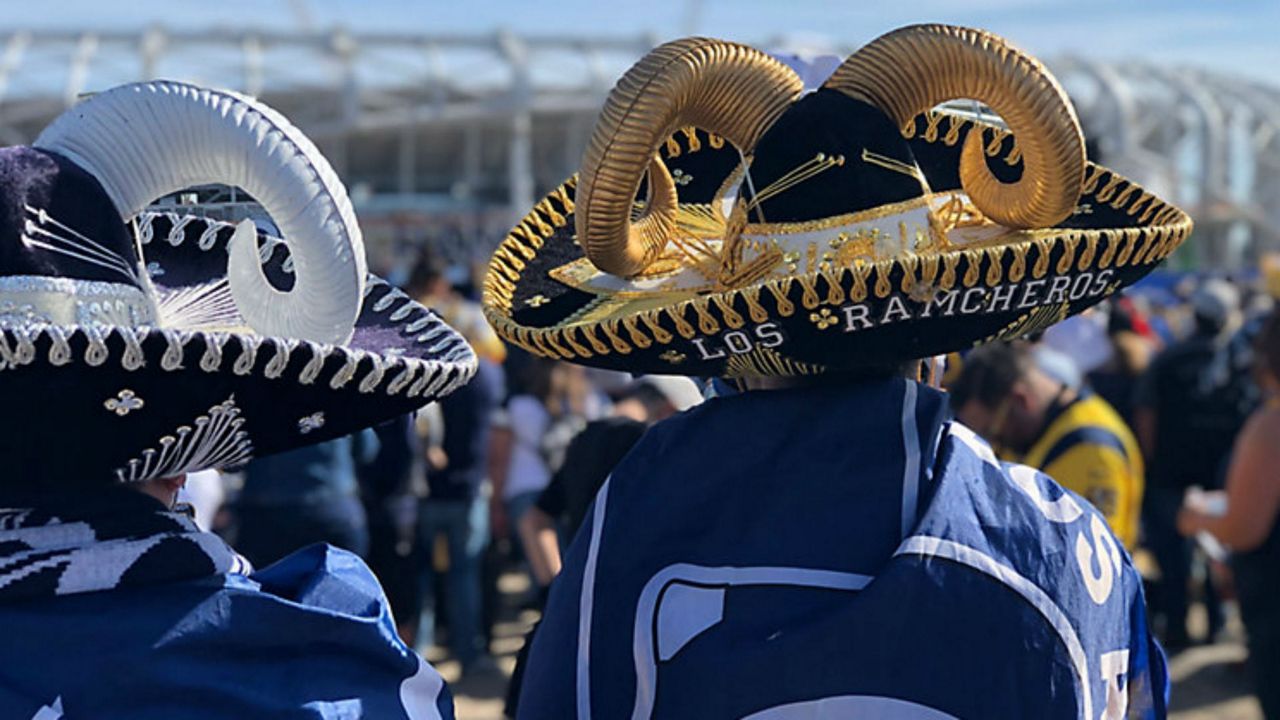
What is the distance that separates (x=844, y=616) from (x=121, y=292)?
39.3 inches

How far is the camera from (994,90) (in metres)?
1.94

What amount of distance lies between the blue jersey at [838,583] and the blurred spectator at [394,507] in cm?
450

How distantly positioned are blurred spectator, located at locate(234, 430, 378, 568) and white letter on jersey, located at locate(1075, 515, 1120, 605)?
13.0 feet

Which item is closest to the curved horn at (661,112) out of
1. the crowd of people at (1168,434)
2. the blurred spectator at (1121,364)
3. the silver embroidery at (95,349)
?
the silver embroidery at (95,349)

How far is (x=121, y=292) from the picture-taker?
64.1 inches

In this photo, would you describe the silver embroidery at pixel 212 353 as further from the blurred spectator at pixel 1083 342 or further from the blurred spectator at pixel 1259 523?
the blurred spectator at pixel 1083 342

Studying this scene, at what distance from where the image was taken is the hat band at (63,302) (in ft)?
5.07

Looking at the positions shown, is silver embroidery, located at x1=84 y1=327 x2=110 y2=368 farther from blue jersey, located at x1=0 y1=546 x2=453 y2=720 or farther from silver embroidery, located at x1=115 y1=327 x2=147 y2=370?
blue jersey, located at x1=0 y1=546 x2=453 y2=720

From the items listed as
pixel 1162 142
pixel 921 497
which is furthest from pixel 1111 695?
pixel 1162 142

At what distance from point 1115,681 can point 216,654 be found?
1226 millimetres

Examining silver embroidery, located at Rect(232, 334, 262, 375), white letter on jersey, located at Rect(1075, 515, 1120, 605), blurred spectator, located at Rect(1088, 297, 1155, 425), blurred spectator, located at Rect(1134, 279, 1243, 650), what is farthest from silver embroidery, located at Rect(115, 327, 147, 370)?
blurred spectator, located at Rect(1088, 297, 1155, 425)

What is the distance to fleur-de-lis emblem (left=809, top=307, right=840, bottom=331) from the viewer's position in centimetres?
183

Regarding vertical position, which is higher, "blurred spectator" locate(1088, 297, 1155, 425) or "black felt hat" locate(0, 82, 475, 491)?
"black felt hat" locate(0, 82, 475, 491)

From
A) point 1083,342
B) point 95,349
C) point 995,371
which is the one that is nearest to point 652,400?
point 995,371
